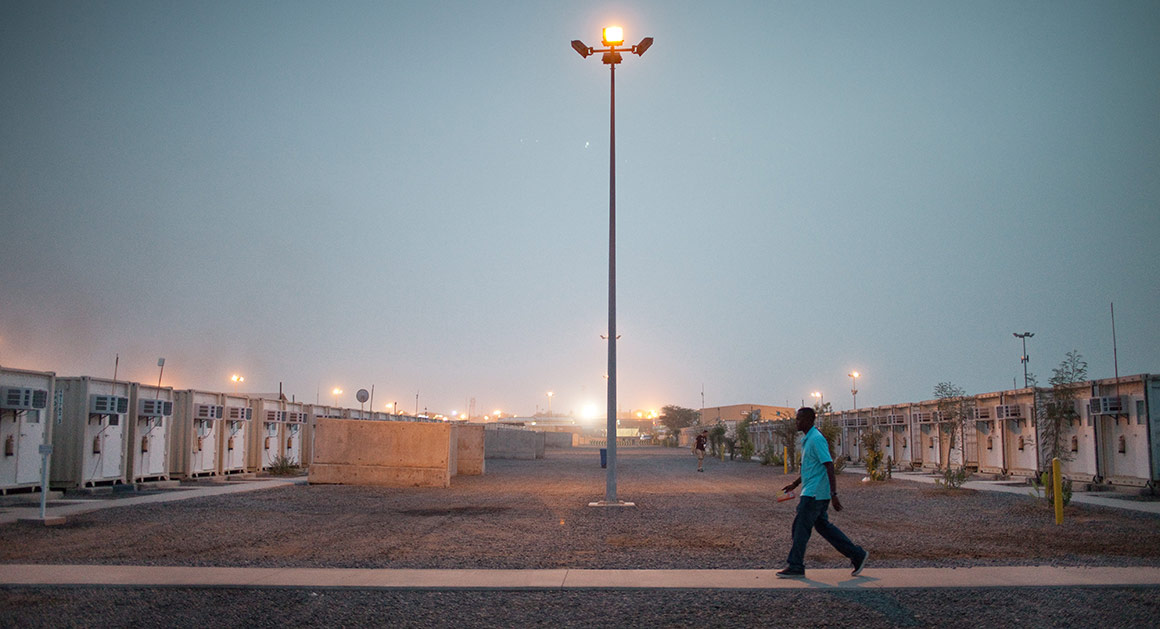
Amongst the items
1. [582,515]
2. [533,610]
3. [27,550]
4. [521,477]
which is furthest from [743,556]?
[521,477]

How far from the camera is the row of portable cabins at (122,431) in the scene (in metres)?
17.8

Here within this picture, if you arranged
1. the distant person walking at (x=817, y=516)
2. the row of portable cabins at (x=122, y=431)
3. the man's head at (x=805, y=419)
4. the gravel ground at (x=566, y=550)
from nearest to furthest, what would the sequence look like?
the gravel ground at (x=566, y=550), the distant person walking at (x=817, y=516), the man's head at (x=805, y=419), the row of portable cabins at (x=122, y=431)

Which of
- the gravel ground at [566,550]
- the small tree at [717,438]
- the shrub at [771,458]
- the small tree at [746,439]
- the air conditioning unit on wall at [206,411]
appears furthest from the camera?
the small tree at [717,438]

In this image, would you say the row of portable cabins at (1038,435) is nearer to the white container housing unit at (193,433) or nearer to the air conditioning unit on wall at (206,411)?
the air conditioning unit on wall at (206,411)

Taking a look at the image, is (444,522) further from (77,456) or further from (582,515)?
(77,456)

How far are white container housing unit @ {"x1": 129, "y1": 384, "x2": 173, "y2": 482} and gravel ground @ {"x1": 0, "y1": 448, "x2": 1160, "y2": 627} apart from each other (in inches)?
185

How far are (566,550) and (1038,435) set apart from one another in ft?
57.2

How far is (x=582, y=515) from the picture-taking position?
1579cm

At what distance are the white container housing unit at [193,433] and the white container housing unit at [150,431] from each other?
0.49 m

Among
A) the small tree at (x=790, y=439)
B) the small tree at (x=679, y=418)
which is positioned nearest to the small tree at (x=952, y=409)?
the small tree at (x=790, y=439)

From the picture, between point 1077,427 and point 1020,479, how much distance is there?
3.74 m

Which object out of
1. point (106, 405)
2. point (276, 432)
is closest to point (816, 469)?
point (106, 405)

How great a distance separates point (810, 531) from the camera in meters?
8.60

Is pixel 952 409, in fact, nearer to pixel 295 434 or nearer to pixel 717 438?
pixel 295 434
